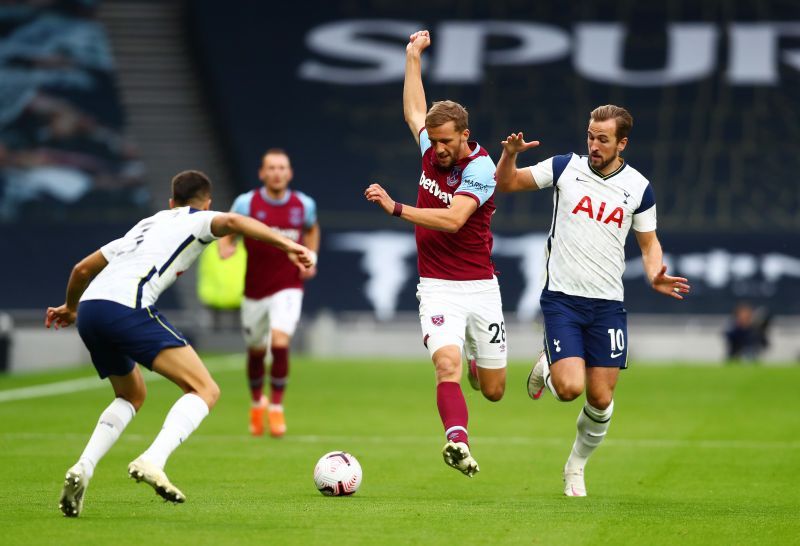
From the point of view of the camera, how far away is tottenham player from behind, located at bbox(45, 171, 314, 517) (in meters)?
7.63

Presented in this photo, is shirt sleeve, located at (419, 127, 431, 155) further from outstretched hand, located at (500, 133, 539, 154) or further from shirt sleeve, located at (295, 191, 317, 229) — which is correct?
shirt sleeve, located at (295, 191, 317, 229)

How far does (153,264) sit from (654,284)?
3167 mm

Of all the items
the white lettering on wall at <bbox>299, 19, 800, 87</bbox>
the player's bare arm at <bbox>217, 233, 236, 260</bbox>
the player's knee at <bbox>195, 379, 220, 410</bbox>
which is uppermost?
the player's knee at <bbox>195, 379, 220, 410</bbox>

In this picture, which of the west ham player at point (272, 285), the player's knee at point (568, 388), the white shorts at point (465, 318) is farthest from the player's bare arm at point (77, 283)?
the west ham player at point (272, 285)

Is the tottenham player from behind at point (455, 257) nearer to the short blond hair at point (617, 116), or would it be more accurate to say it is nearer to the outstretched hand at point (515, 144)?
the outstretched hand at point (515, 144)

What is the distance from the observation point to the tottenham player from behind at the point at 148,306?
763 cm

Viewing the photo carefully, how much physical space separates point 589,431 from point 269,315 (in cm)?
521

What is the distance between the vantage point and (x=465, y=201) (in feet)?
28.5


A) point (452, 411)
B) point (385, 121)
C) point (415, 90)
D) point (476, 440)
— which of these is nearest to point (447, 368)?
point (452, 411)

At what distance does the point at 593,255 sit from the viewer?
352 inches

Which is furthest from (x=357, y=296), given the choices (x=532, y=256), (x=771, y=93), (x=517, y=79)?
(x=771, y=93)

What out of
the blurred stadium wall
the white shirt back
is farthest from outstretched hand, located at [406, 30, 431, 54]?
the blurred stadium wall

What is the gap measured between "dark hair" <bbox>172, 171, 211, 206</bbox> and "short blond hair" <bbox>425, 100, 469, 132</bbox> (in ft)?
4.75

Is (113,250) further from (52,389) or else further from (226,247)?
(52,389)
